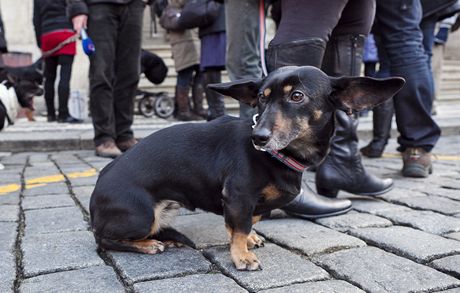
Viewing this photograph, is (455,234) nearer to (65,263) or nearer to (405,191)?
(405,191)

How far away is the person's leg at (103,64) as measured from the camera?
4711mm

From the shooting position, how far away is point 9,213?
275 cm

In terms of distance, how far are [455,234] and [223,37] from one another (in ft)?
13.2

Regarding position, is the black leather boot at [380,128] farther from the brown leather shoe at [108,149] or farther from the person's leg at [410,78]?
the brown leather shoe at [108,149]

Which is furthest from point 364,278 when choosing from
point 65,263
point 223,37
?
point 223,37

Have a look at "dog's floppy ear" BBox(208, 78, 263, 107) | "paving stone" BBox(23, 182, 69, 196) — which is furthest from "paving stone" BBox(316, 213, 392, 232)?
"paving stone" BBox(23, 182, 69, 196)

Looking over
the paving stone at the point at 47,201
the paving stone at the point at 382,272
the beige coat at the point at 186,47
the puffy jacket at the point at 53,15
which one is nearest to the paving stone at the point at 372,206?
the paving stone at the point at 382,272

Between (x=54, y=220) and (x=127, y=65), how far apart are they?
2.74 m

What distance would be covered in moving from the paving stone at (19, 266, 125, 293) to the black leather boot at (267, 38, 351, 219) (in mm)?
1060

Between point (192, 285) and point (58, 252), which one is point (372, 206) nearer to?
point (192, 285)

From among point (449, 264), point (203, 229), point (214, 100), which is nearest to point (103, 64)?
point (214, 100)

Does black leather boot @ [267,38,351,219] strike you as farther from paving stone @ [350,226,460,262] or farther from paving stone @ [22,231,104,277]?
paving stone @ [22,231,104,277]

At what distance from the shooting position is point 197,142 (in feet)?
6.91

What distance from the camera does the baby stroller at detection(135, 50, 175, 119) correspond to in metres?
8.34
